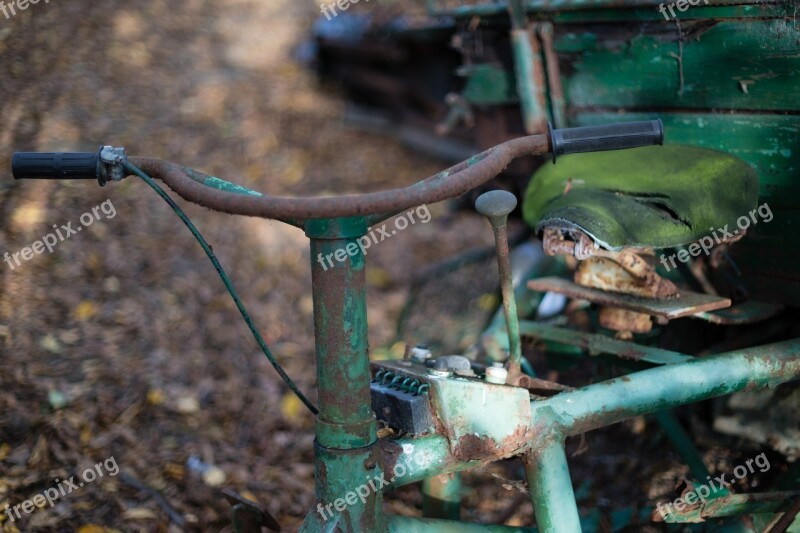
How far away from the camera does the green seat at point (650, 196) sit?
8.17 feet

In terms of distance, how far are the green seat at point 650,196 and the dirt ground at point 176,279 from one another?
0.81 meters

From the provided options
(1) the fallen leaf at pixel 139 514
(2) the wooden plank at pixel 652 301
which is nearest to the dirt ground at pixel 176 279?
(1) the fallen leaf at pixel 139 514

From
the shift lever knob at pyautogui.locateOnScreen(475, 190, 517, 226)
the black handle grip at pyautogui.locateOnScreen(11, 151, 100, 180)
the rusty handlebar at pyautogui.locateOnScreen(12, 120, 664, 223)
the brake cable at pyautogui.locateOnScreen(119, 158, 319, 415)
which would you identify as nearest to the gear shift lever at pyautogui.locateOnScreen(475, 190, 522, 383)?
the shift lever knob at pyautogui.locateOnScreen(475, 190, 517, 226)

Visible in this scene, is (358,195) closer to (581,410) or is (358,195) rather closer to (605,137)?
(605,137)

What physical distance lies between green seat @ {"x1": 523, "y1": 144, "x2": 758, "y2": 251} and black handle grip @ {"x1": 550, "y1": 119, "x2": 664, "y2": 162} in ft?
1.35

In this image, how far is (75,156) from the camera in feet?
6.68

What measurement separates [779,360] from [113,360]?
2.83m

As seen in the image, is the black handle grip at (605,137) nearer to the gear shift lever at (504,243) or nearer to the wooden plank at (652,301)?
the gear shift lever at (504,243)

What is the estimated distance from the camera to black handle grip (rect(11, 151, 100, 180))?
6.65ft

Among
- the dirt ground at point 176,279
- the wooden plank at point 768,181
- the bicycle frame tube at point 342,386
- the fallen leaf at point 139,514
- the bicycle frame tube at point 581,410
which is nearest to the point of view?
the bicycle frame tube at point 342,386

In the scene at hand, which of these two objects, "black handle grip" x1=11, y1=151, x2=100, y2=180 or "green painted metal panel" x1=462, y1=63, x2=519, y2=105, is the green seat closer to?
"green painted metal panel" x1=462, y1=63, x2=519, y2=105

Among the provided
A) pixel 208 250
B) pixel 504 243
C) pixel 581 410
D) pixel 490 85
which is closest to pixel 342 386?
pixel 208 250

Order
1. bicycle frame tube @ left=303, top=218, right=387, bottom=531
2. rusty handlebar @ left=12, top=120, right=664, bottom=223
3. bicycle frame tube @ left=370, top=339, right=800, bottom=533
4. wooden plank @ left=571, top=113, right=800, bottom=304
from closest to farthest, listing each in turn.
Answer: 1. rusty handlebar @ left=12, top=120, right=664, bottom=223
2. bicycle frame tube @ left=303, top=218, right=387, bottom=531
3. bicycle frame tube @ left=370, top=339, right=800, bottom=533
4. wooden plank @ left=571, top=113, right=800, bottom=304

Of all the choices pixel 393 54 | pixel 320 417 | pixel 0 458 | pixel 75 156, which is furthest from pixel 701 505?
pixel 393 54
